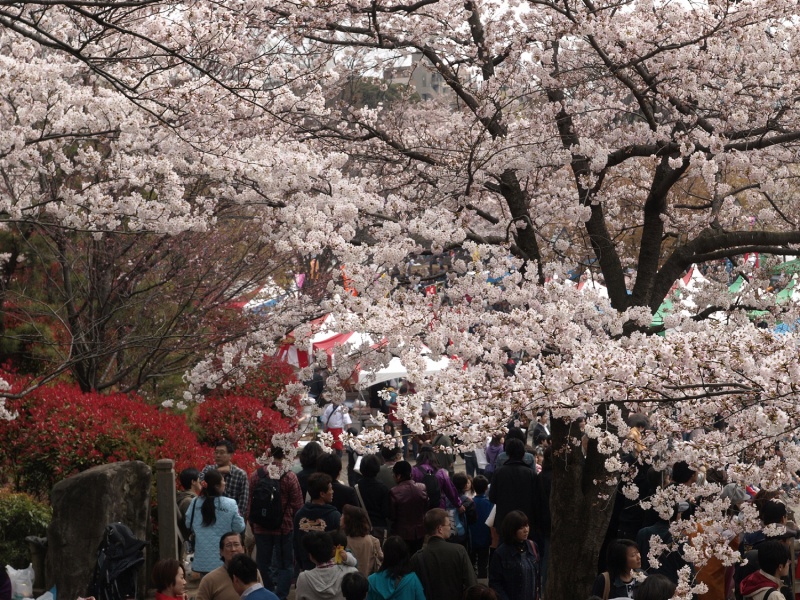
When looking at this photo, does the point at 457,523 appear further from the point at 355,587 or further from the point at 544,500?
the point at 355,587

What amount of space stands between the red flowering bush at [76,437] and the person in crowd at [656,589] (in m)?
5.98

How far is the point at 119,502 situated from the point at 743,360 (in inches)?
225

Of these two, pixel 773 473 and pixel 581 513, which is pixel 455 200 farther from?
pixel 773 473

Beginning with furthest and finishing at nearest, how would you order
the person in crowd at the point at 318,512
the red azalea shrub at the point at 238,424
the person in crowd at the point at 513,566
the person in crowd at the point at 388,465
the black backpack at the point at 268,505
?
the red azalea shrub at the point at 238,424 → the person in crowd at the point at 388,465 → the black backpack at the point at 268,505 → the person in crowd at the point at 318,512 → the person in crowd at the point at 513,566

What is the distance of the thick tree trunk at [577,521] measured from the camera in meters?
8.12

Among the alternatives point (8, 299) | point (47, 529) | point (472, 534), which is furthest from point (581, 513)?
point (8, 299)

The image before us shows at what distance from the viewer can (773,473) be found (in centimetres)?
478

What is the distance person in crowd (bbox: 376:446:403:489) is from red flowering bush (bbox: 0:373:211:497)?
2.19 meters

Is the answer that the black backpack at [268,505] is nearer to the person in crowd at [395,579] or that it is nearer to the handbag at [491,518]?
the handbag at [491,518]

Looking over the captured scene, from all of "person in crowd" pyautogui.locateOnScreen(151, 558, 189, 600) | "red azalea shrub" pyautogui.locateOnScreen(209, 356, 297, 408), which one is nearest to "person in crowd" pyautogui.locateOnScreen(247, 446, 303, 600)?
"person in crowd" pyautogui.locateOnScreen(151, 558, 189, 600)

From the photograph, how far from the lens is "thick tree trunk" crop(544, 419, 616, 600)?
320 inches

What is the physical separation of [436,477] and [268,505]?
1538mm

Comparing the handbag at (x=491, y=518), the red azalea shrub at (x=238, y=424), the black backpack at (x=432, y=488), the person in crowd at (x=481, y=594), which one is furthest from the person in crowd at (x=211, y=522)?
the red azalea shrub at (x=238, y=424)

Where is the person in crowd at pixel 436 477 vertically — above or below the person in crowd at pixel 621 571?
above
